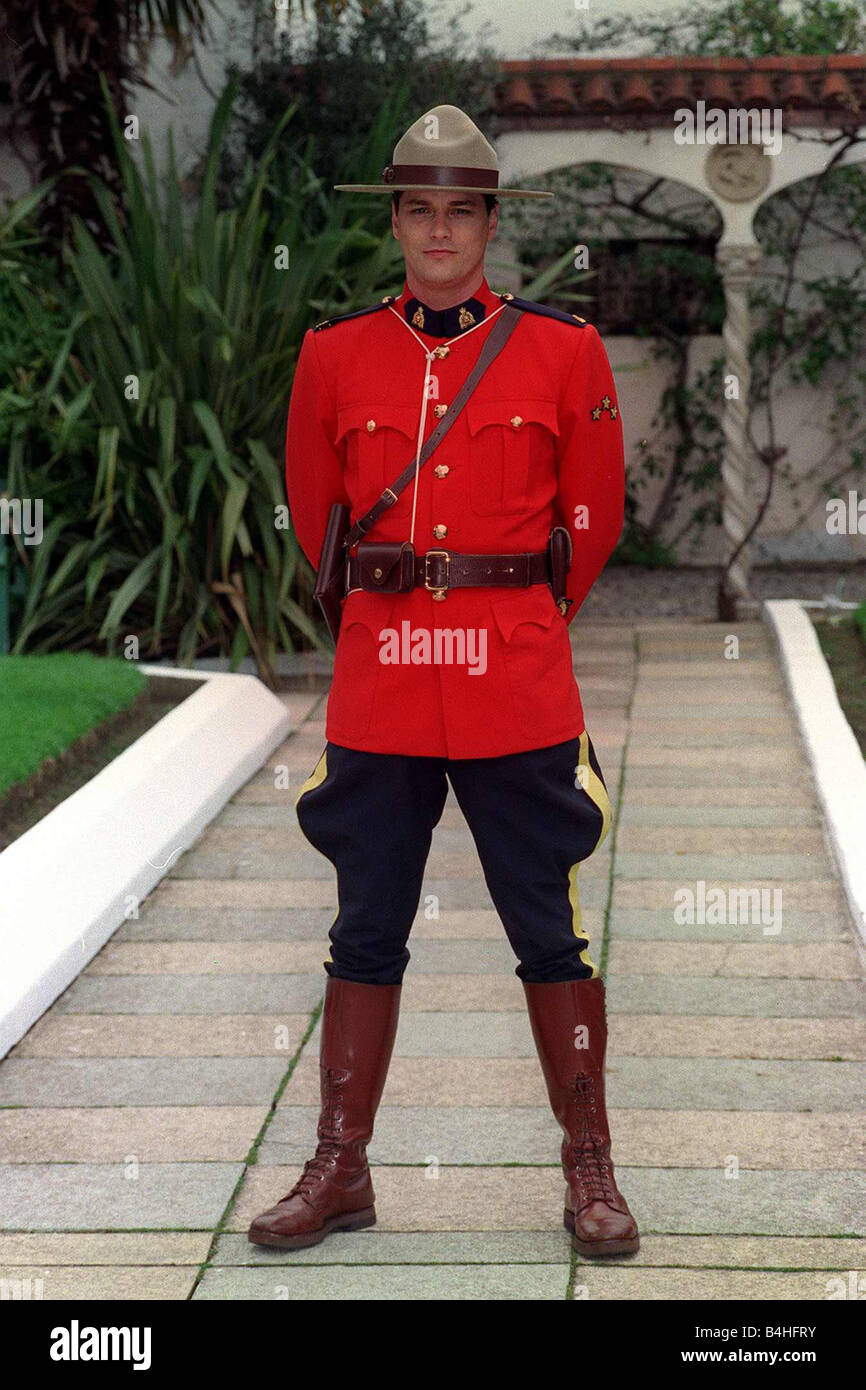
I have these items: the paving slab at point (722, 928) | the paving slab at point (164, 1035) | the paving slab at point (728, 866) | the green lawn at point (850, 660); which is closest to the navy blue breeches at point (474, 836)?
A: the paving slab at point (164, 1035)

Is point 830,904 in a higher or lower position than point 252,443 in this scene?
lower

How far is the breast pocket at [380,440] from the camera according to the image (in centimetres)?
303

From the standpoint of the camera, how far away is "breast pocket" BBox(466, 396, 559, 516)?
3.02 metres

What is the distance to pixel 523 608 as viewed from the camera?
3.07m

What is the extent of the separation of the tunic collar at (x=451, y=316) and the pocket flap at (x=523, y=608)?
437 mm

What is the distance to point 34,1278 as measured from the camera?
3020mm

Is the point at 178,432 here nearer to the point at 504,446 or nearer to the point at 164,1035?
the point at 164,1035

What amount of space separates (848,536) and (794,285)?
1842 millimetres

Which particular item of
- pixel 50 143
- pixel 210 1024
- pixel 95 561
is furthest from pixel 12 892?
pixel 50 143

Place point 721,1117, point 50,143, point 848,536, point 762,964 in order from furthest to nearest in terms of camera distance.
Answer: point 848,536 → point 50,143 → point 762,964 → point 721,1117

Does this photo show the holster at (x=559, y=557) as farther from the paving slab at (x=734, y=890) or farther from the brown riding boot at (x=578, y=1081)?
the paving slab at (x=734, y=890)

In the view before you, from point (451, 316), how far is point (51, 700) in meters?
3.88

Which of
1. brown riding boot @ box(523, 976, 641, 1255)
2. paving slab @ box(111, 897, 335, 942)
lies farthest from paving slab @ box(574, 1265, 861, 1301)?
paving slab @ box(111, 897, 335, 942)
